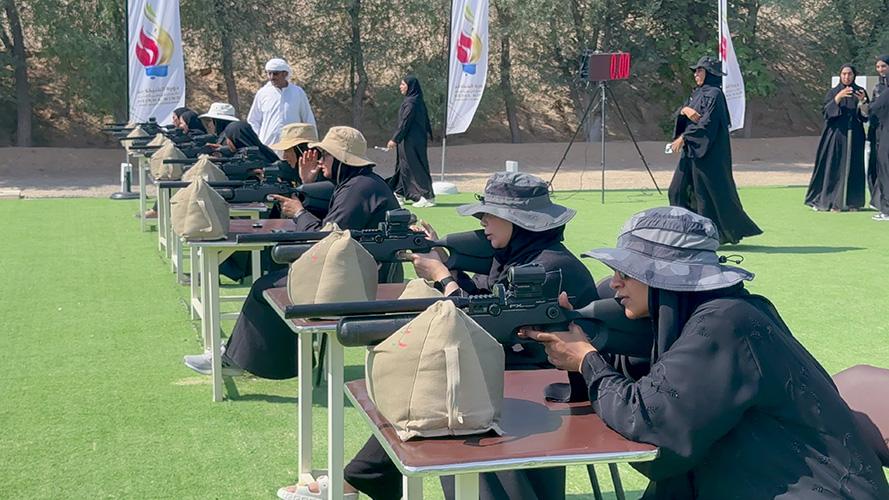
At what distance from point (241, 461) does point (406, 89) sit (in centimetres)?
922

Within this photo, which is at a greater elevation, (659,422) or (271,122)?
(271,122)

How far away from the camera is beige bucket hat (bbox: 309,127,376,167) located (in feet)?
17.2

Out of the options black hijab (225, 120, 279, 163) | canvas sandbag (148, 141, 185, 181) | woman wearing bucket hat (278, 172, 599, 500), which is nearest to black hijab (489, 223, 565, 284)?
woman wearing bucket hat (278, 172, 599, 500)

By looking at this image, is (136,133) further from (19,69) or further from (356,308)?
(19,69)

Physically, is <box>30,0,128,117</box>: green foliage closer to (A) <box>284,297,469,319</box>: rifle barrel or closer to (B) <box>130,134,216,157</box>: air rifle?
(B) <box>130,134,216,157</box>: air rifle

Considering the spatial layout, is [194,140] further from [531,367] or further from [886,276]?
[531,367]

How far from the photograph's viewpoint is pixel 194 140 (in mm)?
10391

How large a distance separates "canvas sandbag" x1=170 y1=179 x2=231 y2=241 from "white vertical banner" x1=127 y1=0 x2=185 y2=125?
6.91 m

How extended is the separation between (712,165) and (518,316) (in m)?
7.49

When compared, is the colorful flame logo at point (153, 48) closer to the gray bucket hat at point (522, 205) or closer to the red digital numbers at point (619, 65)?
the red digital numbers at point (619, 65)

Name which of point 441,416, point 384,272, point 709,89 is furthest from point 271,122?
point 441,416

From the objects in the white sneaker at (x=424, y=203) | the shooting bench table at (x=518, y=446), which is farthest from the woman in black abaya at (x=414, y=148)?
the shooting bench table at (x=518, y=446)

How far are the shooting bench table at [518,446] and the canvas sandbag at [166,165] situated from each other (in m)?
6.58

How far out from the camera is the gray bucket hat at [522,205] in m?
3.49
